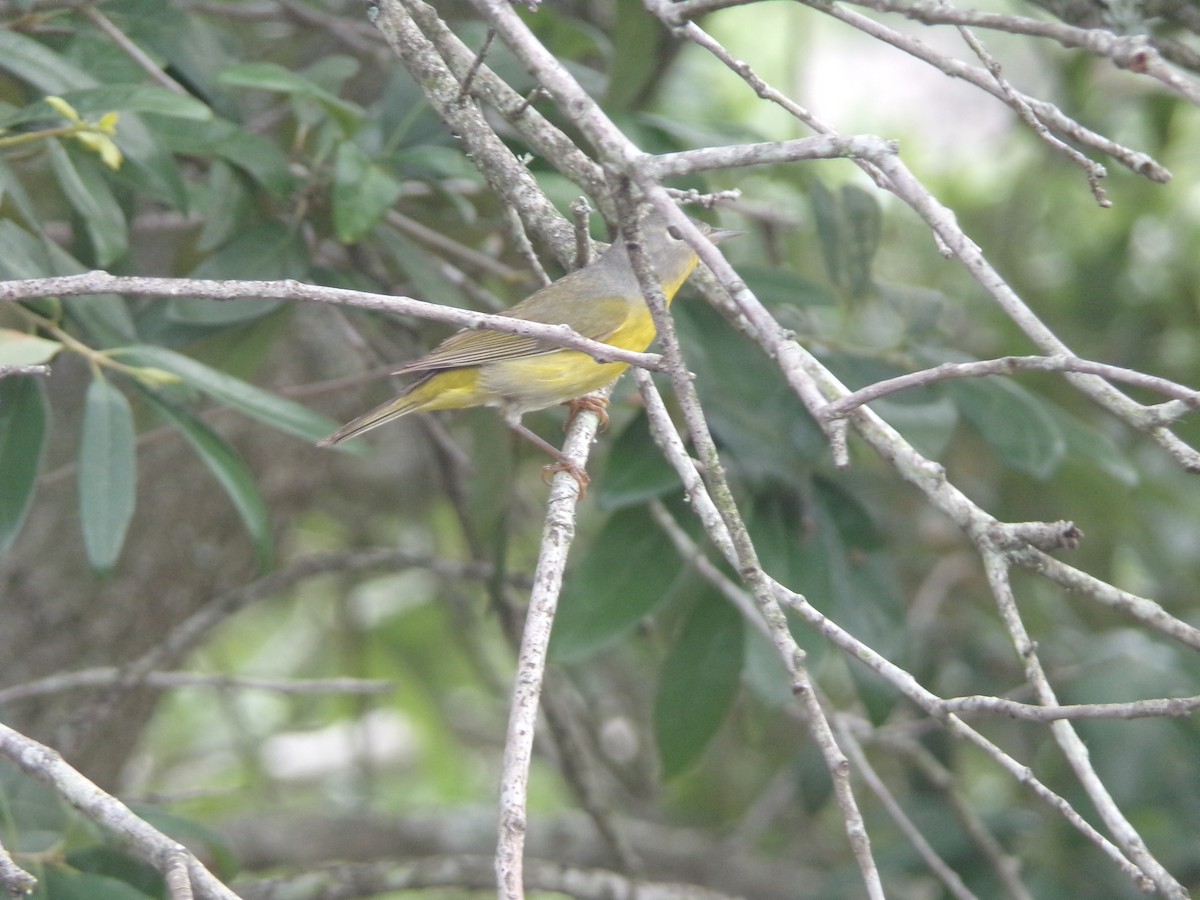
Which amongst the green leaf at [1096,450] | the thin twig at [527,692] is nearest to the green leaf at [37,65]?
the thin twig at [527,692]

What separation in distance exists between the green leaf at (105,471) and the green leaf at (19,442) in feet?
0.30

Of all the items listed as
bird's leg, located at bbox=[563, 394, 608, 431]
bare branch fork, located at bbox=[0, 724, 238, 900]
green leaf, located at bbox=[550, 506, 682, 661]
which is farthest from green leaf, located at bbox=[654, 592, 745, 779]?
bare branch fork, located at bbox=[0, 724, 238, 900]

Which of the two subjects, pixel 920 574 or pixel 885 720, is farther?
pixel 920 574

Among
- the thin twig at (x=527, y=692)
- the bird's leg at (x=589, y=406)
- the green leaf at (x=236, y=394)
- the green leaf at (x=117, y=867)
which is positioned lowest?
the green leaf at (x=117, y=867)

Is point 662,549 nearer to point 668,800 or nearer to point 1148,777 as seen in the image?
point 1148,777

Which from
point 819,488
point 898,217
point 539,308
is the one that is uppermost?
point 898,217

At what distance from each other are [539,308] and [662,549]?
2.53 feet

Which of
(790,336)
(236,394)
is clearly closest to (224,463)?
(236,394)

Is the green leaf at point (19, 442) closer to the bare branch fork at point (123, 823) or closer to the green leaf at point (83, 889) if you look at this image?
the green leaf at point (83, 889)

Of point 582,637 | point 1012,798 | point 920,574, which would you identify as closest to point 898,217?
point 920,574

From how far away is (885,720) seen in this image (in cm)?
317

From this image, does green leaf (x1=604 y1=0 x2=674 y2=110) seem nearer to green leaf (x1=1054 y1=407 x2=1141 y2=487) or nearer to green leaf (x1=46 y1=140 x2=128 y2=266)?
green leaf (x1=46 y1=140 x2=128 y2=266)

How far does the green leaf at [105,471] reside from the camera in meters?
2.58

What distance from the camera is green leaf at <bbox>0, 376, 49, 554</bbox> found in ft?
8.30
